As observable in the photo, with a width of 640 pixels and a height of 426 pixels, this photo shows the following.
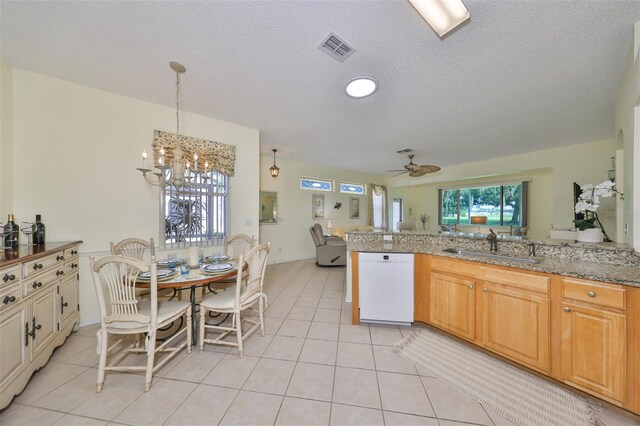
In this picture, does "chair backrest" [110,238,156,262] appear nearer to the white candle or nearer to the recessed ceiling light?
the white candle

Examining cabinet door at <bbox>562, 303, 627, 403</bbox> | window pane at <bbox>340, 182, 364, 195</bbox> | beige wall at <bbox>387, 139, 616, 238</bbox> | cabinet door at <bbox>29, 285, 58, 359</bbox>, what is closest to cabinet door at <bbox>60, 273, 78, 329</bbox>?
cabinet door at <bbox>29, 285, 58, 359</bbox>

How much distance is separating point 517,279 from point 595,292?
40 centimetres

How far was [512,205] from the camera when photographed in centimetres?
627

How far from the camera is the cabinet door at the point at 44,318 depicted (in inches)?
67.1

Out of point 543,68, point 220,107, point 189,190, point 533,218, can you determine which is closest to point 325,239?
point 189,190

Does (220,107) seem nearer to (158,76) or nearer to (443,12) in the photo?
(158,76)

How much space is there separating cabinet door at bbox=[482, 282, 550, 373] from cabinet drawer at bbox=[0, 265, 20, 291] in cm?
358

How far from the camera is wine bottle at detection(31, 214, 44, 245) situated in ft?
7.12

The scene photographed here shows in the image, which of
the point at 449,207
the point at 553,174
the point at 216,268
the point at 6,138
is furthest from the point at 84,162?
the point at 449,207

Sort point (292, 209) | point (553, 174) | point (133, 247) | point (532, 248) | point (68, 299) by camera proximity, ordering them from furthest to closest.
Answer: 1. point (292, 209)
2. point (553, 174)
3. point (133, 247)
4. point (68, 299)
5. point (532, 248)

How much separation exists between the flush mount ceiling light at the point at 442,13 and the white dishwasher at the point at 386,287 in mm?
1965

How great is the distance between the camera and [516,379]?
5.56 ft

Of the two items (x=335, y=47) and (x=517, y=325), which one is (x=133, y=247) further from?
(x=517, y=325)

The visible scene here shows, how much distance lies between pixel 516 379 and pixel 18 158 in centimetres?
504
